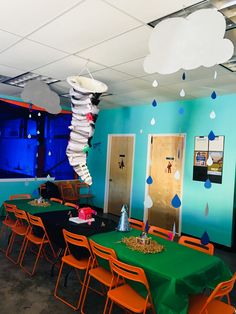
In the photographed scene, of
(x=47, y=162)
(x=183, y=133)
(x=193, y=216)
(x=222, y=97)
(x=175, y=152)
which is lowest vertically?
(x=193, y=216)

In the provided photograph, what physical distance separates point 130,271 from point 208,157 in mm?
2906

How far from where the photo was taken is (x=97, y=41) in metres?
2.77

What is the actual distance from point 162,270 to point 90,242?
79 centimetres

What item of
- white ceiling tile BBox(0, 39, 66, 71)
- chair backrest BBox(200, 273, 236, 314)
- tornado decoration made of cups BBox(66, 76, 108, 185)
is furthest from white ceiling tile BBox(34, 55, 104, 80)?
chair backrest BBox(200, 273, 236, 314)

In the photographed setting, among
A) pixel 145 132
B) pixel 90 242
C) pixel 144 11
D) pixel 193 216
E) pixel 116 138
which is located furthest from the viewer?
pixel 116 138

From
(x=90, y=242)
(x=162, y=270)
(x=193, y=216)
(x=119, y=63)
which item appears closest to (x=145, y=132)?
(x=193, y=216)

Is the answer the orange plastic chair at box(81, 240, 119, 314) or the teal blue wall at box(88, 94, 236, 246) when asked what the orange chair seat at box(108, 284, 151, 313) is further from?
the teal blue wall at box(88, 94, 236, 246)

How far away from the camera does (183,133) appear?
16.9 feet

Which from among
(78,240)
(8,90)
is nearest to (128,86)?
(8,90)

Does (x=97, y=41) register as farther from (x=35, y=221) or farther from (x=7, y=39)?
(x=35, y=221)

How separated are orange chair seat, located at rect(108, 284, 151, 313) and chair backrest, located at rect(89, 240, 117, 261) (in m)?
0.28

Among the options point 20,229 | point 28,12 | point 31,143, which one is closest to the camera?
point 28,12

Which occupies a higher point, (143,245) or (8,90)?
(8,90)

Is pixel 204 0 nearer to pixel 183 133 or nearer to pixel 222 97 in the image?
pixel 222 97
